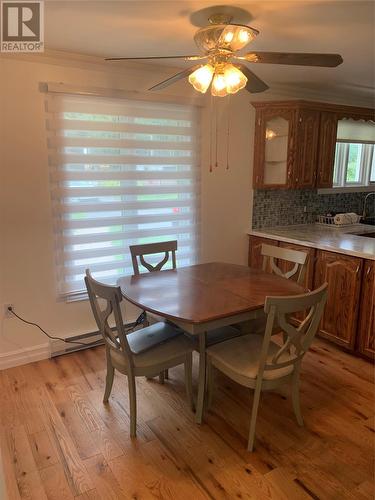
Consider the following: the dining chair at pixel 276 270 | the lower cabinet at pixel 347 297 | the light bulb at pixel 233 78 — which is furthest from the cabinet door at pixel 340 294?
the light bulb at pixel 233 78

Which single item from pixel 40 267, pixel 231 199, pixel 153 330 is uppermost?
pixel 231 199

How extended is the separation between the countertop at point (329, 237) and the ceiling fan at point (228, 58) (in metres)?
Answer: 1.59

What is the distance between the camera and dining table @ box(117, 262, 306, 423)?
6.58ft

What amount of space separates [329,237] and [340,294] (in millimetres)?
641

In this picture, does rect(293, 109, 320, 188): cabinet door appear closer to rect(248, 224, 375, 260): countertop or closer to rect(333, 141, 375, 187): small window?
rect(248, 224, 375, 260): countertop

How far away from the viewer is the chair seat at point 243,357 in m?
2.04

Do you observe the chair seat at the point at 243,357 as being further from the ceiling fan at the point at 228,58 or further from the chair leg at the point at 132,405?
the ceiling fan at the point at 228,58

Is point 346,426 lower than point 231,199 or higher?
lower

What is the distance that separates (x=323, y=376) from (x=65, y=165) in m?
2.57

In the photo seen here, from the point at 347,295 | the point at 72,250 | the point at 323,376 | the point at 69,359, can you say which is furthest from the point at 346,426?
the point at 72,250

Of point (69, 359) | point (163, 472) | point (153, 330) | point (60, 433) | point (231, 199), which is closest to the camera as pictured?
point (163, 472)

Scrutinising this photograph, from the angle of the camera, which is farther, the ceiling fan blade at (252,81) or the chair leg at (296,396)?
the chair leg at (296,396)

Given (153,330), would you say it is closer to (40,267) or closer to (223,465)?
(223,465)

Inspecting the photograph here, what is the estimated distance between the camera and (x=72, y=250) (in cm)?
303
